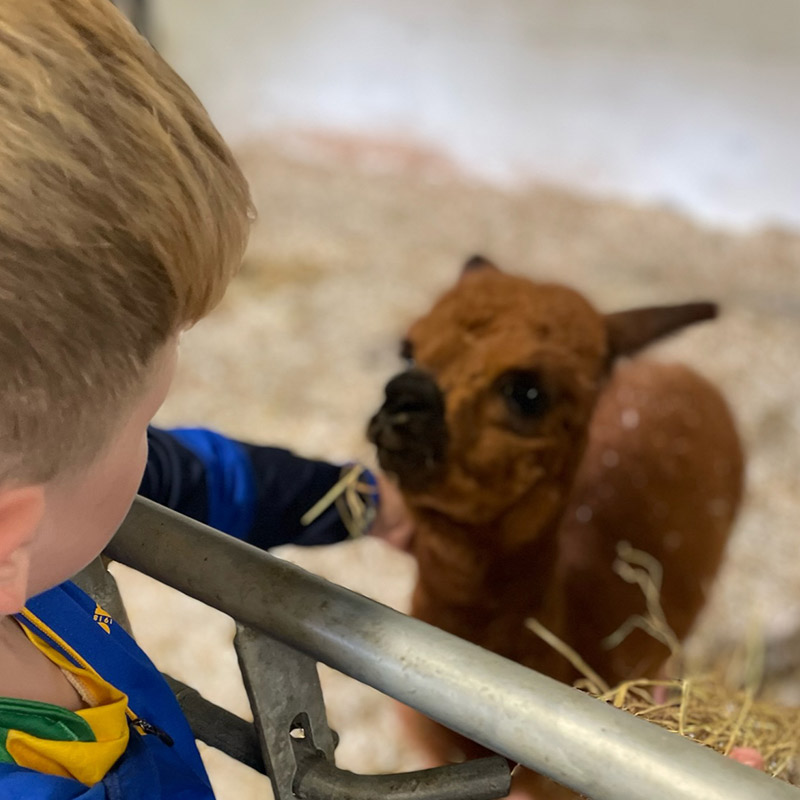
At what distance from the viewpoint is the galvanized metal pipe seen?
1.34ft

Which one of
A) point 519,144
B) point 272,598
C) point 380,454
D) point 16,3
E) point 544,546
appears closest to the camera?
point 16,3

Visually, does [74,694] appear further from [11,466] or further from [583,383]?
[583,383]


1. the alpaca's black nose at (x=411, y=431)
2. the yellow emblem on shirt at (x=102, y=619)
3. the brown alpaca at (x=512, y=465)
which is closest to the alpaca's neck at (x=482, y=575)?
the brown alpaca at (x=512, y=465)

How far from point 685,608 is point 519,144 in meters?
1.98

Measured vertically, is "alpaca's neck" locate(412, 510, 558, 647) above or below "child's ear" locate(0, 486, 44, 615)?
below

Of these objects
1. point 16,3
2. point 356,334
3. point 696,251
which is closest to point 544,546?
point 16,3

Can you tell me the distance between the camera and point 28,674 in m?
0.53

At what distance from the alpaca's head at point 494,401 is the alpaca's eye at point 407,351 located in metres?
0.01

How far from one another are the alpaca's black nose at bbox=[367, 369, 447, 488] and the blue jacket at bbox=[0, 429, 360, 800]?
0.14 meters

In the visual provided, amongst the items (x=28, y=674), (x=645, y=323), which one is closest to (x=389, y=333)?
(x=645, y=323)

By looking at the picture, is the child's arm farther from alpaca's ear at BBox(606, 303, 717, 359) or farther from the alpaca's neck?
alpaca's ear at BBox(606, 303, 717, 359)

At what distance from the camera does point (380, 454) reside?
90 centimetres

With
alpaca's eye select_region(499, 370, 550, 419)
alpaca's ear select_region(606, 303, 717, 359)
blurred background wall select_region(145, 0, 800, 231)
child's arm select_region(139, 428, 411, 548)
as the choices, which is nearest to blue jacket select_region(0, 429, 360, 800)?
child's arm select_region(139, 428, 411, 548)

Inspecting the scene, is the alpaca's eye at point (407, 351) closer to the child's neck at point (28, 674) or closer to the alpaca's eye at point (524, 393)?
the alpaca's eye at point (524, 393)
